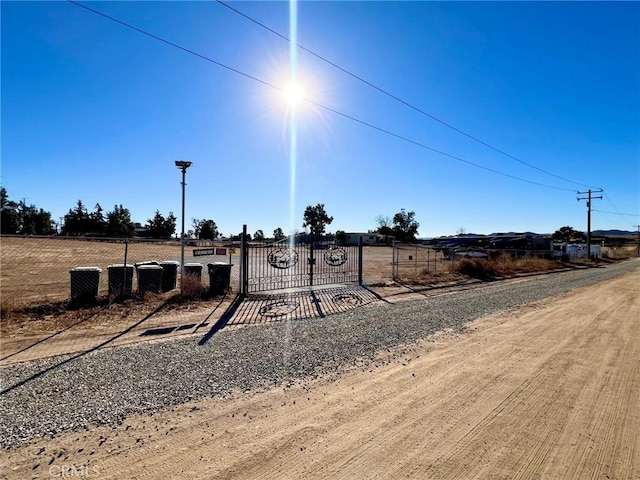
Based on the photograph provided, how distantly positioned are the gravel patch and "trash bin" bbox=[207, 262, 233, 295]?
347 centimetres

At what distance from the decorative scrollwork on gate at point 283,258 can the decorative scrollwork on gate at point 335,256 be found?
6.46 feet

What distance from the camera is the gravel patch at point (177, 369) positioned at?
135 inches

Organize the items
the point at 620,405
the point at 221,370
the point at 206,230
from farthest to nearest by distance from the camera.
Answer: the point at 206,230 → the point at 221,370 → the point at 620,405

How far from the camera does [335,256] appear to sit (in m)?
15.5

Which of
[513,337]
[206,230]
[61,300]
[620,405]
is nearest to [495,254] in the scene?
[513,337]

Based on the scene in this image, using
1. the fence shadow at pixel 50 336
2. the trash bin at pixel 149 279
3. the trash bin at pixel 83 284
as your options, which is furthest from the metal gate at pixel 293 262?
the fence shadow at pixel 50 336

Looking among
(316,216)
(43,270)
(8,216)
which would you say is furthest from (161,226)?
(43,270)

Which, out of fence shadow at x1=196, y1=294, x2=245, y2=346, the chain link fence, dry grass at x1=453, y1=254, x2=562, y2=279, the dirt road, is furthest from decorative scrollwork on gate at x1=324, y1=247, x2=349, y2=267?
the dirt road

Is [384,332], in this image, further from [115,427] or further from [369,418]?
[115,427]

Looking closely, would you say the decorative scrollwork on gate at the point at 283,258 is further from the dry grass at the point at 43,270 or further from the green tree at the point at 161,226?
the green tree at the point at 161,226

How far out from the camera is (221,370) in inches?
184

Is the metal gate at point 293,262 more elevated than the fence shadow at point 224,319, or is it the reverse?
the metal gate at point 293,262

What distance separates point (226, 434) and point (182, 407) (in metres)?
0.77

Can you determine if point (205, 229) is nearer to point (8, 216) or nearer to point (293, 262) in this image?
point (8, 216)
